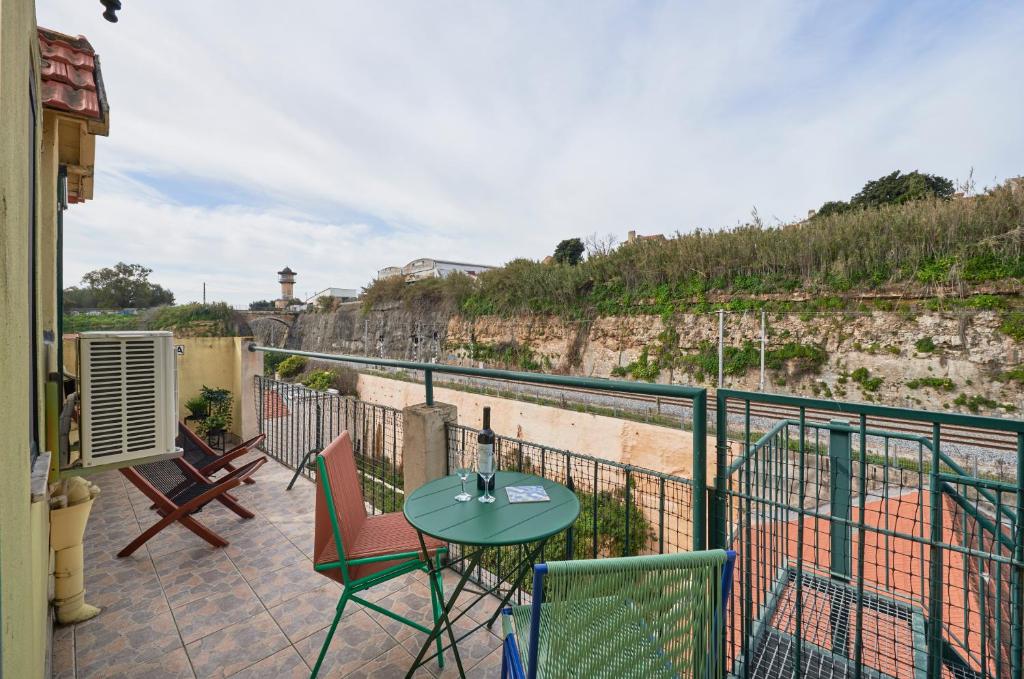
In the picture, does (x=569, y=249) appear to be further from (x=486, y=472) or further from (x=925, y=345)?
(x=486, y=472)

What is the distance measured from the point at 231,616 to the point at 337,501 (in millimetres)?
1077

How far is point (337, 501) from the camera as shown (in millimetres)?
1746

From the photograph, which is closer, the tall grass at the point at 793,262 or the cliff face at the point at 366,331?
the tall grass at the point at 793,262

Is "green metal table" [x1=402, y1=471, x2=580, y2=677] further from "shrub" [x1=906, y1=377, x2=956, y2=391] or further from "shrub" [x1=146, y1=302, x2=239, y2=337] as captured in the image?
"shrub" [x1=146, y1=302, x2=239, y2=337]

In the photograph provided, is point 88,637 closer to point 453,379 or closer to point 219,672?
point 219,672

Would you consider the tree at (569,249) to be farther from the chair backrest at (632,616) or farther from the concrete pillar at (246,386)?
the chair backrest at (632,616)

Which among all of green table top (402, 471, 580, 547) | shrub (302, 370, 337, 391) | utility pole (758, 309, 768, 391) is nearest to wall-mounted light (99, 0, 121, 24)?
green table top (402, 471, 580, 547)

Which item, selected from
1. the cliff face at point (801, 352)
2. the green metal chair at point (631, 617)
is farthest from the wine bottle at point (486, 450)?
the cliff face at point (801, 352)

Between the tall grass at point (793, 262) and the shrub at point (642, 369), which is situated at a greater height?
the tall grass at point (793, 262)

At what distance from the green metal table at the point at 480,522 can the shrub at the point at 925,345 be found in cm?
1327

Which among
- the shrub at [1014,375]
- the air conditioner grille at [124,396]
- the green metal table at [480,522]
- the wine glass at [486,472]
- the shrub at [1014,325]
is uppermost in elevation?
the shrub at [1014,325]

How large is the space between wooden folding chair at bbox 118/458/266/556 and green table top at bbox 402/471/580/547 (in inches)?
69.5

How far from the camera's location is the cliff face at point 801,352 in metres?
9.87

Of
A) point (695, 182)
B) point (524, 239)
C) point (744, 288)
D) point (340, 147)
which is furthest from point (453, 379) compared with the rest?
point (524, 239)
